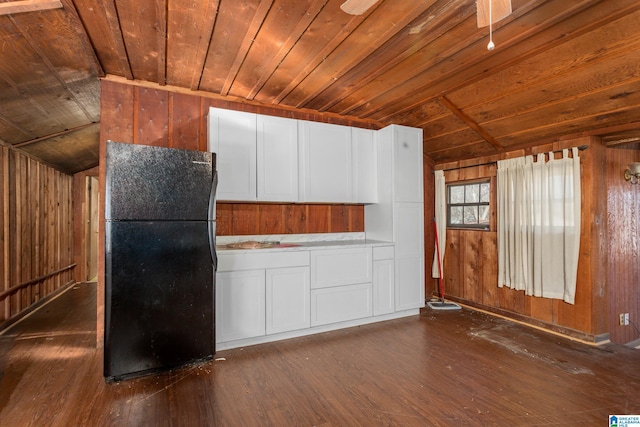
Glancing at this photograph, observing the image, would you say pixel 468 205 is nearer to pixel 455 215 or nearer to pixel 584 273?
pixel 455 215

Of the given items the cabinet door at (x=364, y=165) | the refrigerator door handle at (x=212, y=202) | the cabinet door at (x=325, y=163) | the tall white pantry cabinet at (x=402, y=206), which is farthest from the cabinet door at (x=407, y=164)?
the refrigerator door handle at (x=212, y=202)

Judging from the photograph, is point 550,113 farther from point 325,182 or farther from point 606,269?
point 325,182

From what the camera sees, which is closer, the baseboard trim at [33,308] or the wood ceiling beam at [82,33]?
the wood ceiling beam at [82,33]

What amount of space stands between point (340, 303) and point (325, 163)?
153cm

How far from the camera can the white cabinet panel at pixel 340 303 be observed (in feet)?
10.9

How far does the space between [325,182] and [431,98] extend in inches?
55.3

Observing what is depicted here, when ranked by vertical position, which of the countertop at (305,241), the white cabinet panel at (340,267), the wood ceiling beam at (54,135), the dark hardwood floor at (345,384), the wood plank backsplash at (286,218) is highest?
the wood ceiling beam at (54,135)

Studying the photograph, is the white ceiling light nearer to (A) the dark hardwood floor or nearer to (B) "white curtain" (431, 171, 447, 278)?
(A) the dark hardwood floor

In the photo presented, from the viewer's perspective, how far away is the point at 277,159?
3393 millimetres

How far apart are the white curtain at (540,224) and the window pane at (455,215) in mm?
682

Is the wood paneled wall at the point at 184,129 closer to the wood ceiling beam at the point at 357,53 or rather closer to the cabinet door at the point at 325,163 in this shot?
the cabinet door at the point at 325,163

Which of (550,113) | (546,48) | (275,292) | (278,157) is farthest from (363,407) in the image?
(550,113)

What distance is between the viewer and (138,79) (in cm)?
304

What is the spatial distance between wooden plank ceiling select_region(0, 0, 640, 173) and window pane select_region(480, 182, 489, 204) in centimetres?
62
